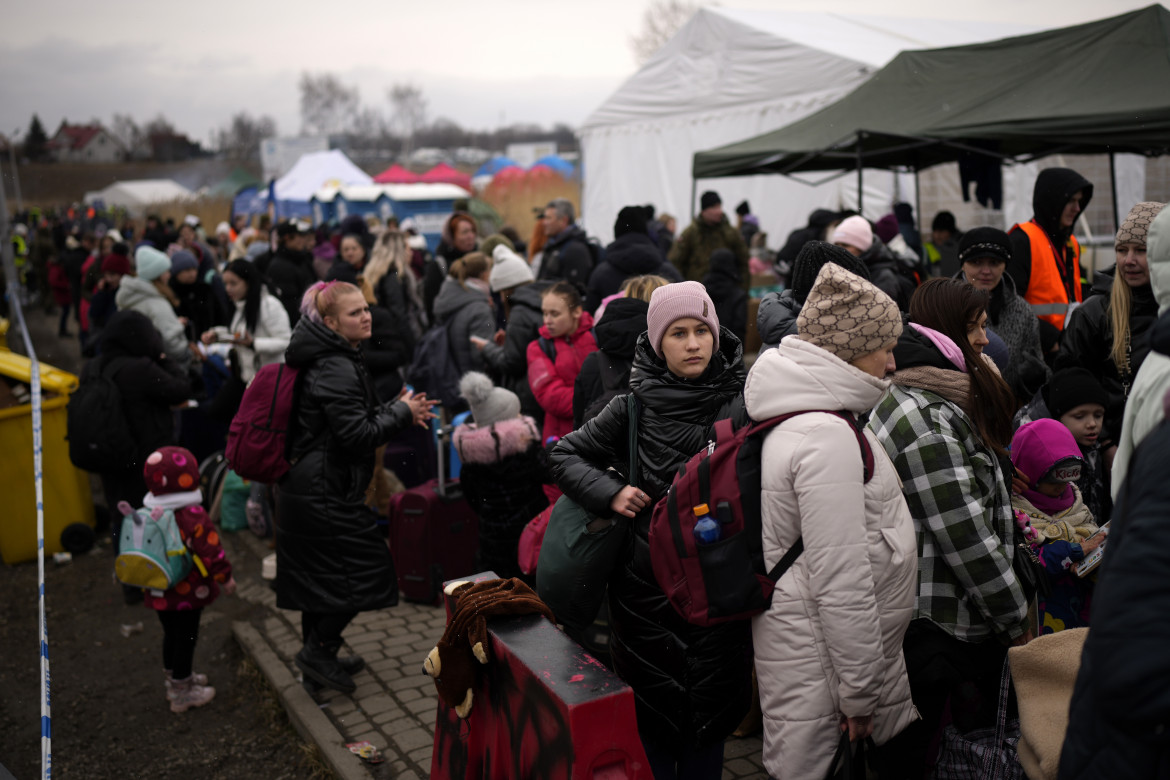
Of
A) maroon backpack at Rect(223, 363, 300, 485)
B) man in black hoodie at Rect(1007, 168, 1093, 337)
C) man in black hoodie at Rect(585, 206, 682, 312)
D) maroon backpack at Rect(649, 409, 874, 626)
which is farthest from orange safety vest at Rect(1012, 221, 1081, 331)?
maroon backpack at Rect(223, 363, 300, 485)

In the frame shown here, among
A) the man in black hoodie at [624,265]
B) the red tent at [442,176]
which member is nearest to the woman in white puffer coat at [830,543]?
the man in black hoodie at [624,265]

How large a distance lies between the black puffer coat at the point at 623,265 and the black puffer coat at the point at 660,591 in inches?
129

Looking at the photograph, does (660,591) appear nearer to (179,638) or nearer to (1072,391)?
(1072,391)

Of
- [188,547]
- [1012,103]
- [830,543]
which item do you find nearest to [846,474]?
[830,543]

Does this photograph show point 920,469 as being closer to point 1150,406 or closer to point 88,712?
point 1150,406

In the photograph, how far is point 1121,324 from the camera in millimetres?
4008

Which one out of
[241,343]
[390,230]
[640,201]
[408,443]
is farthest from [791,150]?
[640,201]

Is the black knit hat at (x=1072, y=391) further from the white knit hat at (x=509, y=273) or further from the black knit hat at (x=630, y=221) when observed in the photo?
the black knit hat at (x=630, y=221)

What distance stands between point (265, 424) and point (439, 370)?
8.33ft

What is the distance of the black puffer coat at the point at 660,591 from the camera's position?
Result: 2.85 meters

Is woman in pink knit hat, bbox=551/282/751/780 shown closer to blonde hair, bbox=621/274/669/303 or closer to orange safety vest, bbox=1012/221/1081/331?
blonde hair, bbox=621/274/669/303

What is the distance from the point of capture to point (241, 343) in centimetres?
670

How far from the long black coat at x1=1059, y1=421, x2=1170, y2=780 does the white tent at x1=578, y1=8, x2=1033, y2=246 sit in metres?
13.4

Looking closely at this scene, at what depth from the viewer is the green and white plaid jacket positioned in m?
2.71
